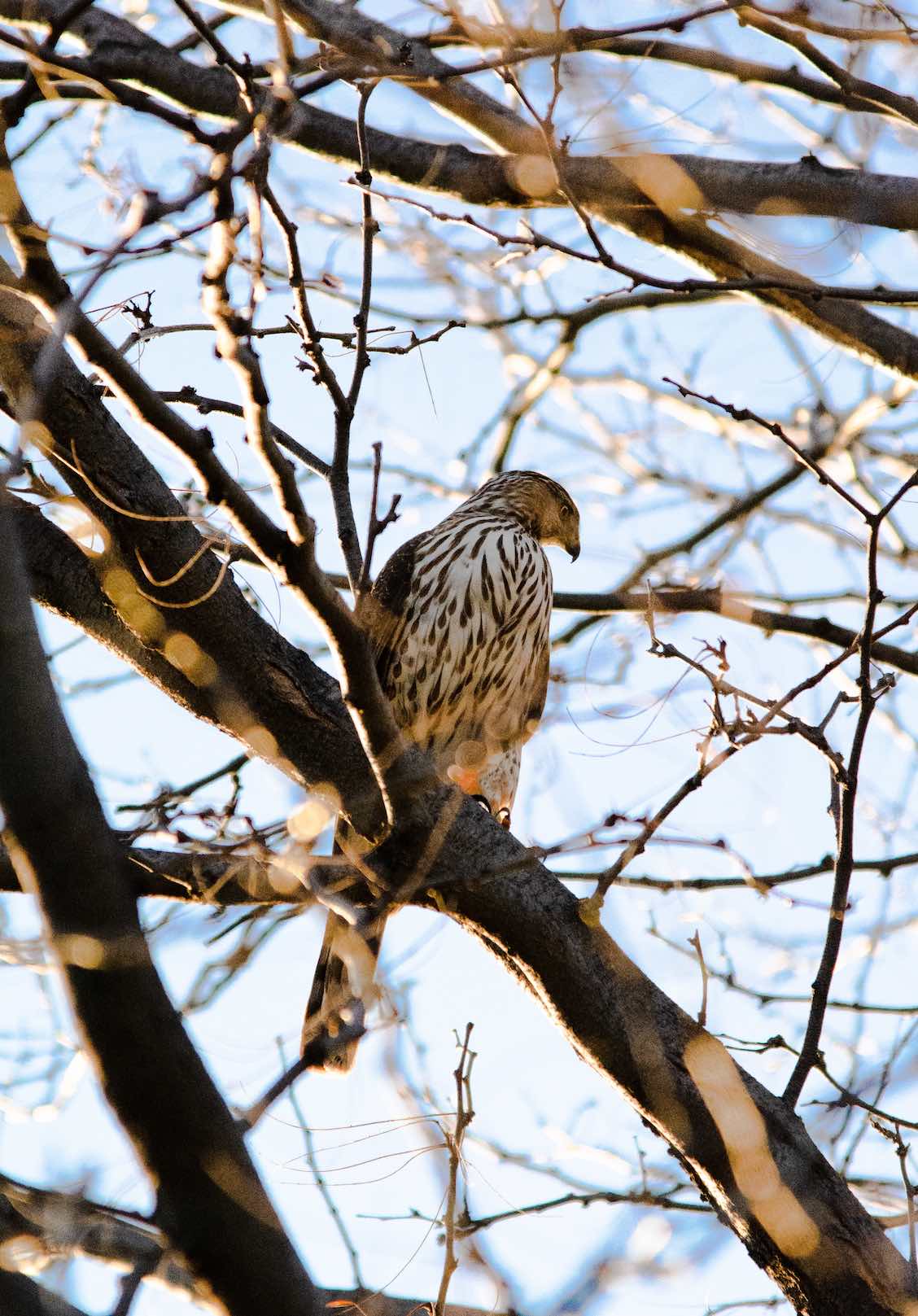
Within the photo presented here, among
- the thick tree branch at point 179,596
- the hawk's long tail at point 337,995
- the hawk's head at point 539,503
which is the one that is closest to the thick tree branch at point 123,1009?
the hawk's long tail at point 337,995

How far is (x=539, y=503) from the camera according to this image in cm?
599

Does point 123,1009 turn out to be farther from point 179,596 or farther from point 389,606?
point 389,606

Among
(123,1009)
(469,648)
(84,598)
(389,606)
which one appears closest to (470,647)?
(469,648)

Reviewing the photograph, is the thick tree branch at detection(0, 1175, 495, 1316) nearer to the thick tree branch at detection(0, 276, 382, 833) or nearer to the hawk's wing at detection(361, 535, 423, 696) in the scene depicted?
the thick tree branch at detection(0, 276, 382, 833)

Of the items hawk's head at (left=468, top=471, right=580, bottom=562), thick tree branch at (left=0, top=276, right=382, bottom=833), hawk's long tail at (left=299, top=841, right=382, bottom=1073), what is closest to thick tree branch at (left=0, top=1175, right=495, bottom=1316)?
hawk's long tail at (left=299, top=841, right=382, bottom=1073)

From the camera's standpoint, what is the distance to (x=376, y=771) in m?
2.60

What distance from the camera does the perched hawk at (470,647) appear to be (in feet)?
16.1

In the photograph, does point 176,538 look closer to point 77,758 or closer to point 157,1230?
point 77,758

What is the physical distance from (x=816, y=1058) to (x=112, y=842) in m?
1.68

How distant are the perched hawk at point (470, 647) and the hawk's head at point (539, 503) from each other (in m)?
0.65

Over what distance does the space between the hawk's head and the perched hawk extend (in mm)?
652

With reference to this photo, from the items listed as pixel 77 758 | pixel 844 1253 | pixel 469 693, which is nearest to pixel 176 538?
pixel 77 758

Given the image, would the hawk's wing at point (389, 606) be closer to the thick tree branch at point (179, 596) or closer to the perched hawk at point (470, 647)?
the perched hawk at point (470, 647)

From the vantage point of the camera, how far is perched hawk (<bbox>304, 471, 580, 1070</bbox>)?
4.90m
